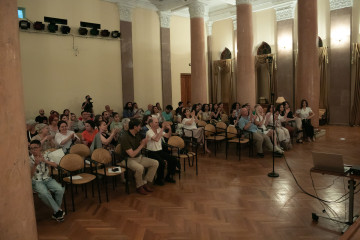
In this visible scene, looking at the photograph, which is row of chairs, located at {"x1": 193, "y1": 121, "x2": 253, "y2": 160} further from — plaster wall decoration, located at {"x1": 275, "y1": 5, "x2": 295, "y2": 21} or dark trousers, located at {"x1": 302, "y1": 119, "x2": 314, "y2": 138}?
plaster wall decoration, located at {"x1": 275, "y1": 5, "x2": 295, "y2": 21}

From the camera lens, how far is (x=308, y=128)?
9.32 meters

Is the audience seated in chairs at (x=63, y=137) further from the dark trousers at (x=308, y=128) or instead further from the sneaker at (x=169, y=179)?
the dark trousers at (x=308, y=128)

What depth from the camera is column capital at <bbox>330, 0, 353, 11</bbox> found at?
11.8 meters

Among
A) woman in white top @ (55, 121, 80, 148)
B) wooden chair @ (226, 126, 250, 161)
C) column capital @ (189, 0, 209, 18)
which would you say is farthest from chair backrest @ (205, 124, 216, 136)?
column capital @ (189, 0, 209, 18)

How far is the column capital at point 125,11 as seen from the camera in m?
12.9

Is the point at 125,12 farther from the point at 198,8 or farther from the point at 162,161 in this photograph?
the point at 162,161

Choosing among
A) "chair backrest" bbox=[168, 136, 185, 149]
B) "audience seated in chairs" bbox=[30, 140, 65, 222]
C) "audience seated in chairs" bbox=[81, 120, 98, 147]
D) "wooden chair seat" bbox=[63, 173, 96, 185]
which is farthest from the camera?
"chair backrest" bbox=[168, 136, 185, 149]

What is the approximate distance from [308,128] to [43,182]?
769 centimetres

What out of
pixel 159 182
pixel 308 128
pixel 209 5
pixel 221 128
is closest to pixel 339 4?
pixel 209 5

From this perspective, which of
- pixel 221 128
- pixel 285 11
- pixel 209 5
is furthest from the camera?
pixel 209 5

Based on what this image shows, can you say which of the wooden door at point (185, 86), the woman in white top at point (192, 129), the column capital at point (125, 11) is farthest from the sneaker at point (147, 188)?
the wooden door at point (185, 86)

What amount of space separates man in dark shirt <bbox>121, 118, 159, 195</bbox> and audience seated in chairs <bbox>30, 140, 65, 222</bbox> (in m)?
1.27

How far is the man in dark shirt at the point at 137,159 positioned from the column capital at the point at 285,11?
10868 mm

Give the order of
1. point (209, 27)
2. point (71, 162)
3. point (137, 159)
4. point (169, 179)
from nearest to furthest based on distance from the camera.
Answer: point (71, 162)
point (137, 159)
point (169, 179)
point (209, 27)
